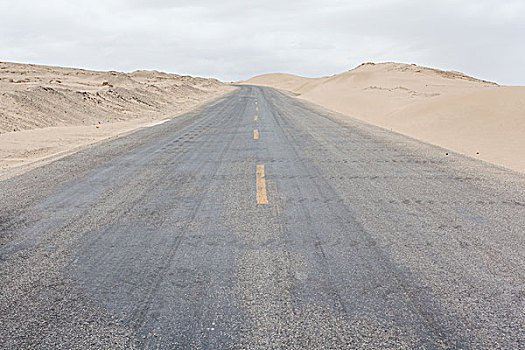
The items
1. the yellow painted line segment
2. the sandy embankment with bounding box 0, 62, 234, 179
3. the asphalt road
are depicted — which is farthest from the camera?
the sandy embankment with bounding box 0, 62, 234, 179

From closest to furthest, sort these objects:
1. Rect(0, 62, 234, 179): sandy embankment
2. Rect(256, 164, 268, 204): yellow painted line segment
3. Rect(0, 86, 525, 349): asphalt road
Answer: Rect(0, 86, 525, 349): asphalt road < Rect(256, 164, 268, 204): yellow painted line segment < Rect(0, 62, 234, 179): sandy embankment

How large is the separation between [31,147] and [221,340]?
1047 cm

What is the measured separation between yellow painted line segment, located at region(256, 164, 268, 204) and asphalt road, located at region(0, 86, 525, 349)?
0.17ft

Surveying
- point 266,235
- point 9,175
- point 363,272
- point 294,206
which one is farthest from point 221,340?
point 9,175

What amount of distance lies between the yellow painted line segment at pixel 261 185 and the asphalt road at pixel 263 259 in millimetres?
52

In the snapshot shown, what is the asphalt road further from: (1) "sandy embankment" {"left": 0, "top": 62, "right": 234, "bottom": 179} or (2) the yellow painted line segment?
(1) "sandy embankment" {"left": 0, "top": 62, "right": 234, "bottom": 179}

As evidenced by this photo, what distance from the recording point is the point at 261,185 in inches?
227

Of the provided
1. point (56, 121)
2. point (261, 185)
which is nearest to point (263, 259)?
point (261, 185)

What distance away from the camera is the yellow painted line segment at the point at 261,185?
16.5 ft

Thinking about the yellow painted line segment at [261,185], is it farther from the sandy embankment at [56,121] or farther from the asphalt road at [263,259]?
the sandy embankment at [56,121]

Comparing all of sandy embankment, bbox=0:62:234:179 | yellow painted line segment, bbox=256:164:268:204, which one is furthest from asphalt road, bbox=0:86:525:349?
sandy embankment, bbox=0:62:234:179

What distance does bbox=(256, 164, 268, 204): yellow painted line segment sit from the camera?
5.04m

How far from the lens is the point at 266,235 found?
384 cm

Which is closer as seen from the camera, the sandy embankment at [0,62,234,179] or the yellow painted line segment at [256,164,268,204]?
the yellow painted line segment at [256,164,268,204]
